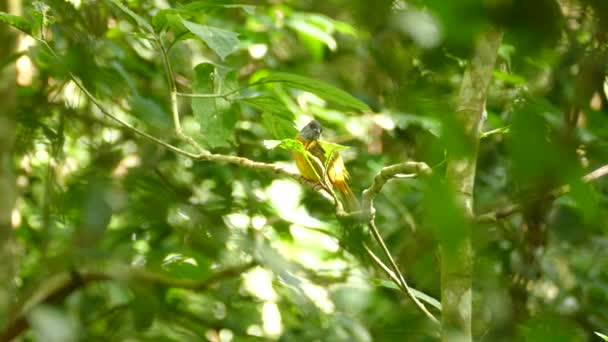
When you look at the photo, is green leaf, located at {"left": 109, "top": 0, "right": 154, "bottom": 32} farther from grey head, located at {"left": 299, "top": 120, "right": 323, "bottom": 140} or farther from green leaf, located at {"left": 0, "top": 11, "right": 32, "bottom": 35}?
grey head, located at {"left": 299, "top": 120, "right": 323, "bottom": 140}

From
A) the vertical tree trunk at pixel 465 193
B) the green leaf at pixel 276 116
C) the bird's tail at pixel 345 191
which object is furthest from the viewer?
the bird's tail at pixel 345 191

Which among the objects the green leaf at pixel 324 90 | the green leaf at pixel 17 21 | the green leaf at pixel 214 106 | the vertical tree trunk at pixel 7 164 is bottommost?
the vertical tree trunk at pixel 7 164

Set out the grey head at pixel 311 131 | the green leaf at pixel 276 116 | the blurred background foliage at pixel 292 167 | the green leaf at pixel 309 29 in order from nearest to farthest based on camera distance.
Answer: the blurred background foliage at pixel 292 167
the green leaf at pixel 276 116
the grey head at pixel 311 131
the green leaf at pixel 309 29

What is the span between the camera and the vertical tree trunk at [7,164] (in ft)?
7.02

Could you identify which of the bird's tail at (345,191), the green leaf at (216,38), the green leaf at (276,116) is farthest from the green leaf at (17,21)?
the bird's tail at (345,191)

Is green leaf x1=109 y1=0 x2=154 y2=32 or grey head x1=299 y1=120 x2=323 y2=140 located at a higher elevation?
green leaf x1=109 y1=0 x2=154 y2=32

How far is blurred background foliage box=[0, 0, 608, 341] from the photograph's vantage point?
0.60 m

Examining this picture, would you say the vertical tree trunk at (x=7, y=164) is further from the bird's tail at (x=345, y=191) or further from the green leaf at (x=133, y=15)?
the bird's tail at (x=345, y=191)

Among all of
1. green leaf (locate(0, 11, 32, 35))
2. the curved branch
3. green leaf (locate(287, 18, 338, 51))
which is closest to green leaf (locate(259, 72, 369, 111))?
the curved branch

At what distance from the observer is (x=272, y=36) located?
3574 mm

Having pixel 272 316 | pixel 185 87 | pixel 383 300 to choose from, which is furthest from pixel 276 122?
pixel 185 87

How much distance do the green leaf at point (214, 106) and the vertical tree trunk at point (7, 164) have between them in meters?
0.54

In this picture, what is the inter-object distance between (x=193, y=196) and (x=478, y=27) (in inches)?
81.7

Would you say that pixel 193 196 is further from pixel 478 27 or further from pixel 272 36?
→ pixel 478 27
